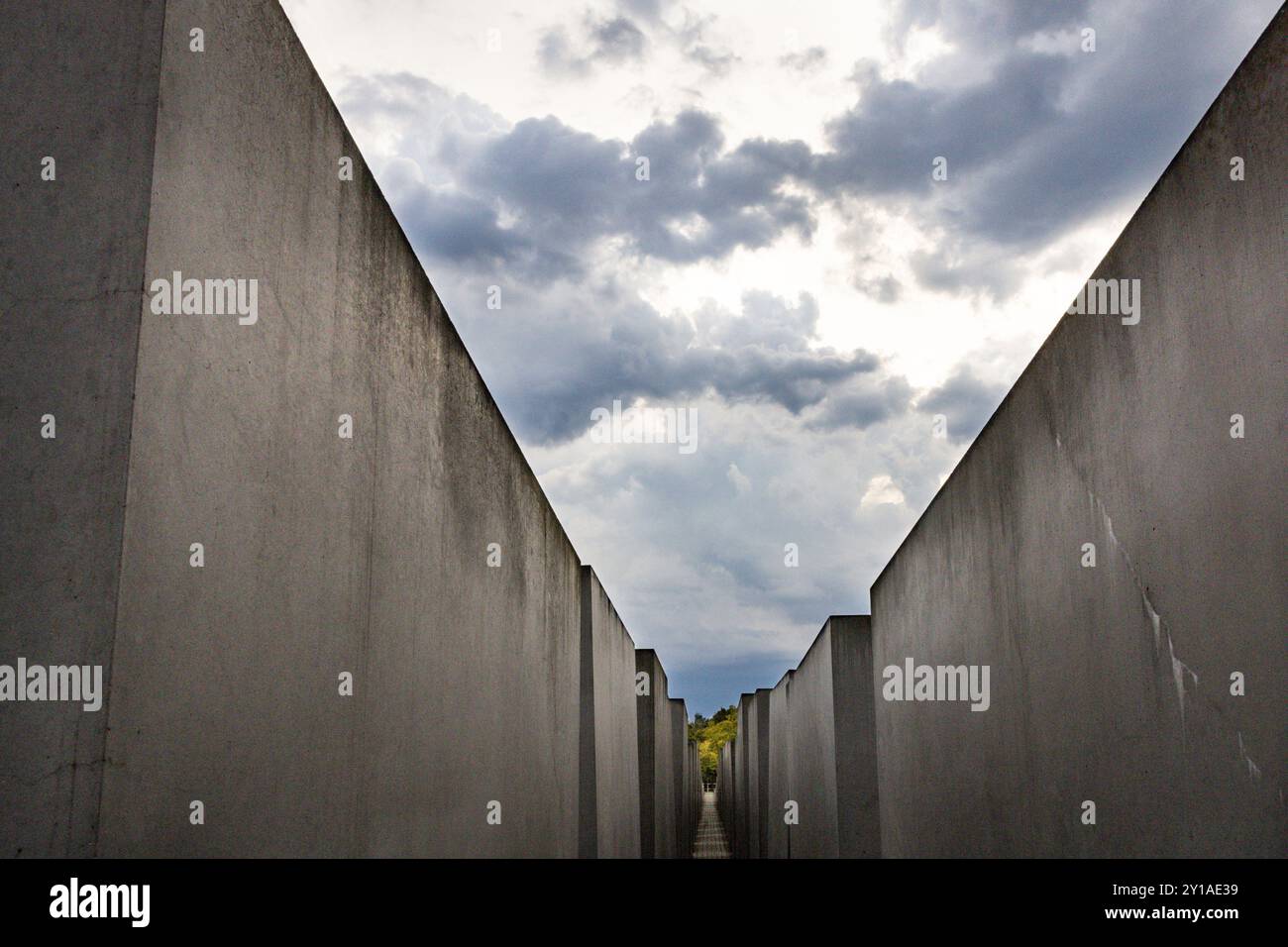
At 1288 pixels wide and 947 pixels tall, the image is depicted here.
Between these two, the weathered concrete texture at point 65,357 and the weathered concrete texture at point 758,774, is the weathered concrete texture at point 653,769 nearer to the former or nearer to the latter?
the weathered concrete texture at point 758,774

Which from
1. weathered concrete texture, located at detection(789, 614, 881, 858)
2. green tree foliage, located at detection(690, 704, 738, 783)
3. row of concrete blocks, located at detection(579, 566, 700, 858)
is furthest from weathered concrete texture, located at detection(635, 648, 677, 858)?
green tree foliage, located at detection(690, 704, 738, 783)

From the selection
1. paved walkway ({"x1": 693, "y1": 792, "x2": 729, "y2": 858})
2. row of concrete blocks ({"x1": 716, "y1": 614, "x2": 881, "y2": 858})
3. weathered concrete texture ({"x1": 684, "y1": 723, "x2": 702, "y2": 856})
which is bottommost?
paved walkway ({"x1": 693, "y1": 792, "x2": 729, "y2": 858})

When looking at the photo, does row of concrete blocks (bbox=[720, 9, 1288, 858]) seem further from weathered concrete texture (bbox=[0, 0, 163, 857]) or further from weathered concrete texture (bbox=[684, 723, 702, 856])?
weathered concrete texture (bbox=[684, 723, 702, 856])

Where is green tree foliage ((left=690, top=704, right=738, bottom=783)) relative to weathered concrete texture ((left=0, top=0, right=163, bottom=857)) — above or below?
below

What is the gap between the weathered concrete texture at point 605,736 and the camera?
894cm

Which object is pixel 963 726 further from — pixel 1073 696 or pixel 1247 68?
pixel 1247 68

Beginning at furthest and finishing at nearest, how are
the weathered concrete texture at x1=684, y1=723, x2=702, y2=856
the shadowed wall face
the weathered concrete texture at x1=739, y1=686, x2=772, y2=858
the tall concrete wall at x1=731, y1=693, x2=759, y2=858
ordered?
the weathered concrete texture at x1=684, y1=723, x2=702, y2=856
the tall concrete wall at x1=731, y1=693, x2=759, y2=858
the weathered concrete texture at x1=739, y1=686, x2=772, y2=858
the shadowed wall face

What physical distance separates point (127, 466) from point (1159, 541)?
2841 millimetres

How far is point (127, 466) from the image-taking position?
2.05m

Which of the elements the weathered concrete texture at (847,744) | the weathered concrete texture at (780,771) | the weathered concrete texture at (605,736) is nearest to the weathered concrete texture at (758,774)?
the weathered concrete texture at (780,771)

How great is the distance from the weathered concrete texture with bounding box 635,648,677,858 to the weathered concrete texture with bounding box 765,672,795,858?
1.70 m

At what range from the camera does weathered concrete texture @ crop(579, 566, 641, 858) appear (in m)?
8.94

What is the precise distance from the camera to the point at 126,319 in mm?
2094

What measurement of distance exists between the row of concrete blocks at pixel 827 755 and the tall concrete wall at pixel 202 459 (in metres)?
6.42
